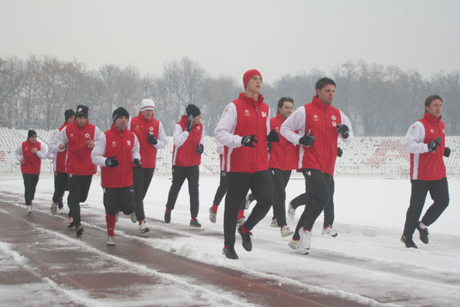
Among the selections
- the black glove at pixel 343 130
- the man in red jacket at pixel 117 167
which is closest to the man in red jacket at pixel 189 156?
the man in red jacket at pixel 117 167

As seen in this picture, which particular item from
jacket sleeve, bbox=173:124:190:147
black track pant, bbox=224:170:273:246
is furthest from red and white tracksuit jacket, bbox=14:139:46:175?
black track pant, bbox=224:170:273:246

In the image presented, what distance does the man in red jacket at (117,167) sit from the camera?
802 cm

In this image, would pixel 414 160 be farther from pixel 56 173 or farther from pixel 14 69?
pixel 14 69

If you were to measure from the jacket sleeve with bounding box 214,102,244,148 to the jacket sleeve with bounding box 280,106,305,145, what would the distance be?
93cm

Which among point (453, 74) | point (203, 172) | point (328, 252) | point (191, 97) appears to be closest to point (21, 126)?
point (191, 97)

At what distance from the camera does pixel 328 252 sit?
23.5 ft

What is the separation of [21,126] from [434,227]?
88.9m

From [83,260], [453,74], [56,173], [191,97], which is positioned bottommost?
[83,260]

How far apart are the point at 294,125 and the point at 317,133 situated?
323mm

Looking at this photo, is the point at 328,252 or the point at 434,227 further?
the point at 434,227

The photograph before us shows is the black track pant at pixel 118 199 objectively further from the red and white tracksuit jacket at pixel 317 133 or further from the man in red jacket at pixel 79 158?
the red and white tracksuit jacket at pixel 317 133

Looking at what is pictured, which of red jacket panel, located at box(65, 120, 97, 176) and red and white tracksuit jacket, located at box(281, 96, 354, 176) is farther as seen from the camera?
red jacket panel, located at box(65, 120, 97, 176)

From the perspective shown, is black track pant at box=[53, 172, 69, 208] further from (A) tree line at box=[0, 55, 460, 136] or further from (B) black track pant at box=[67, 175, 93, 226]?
(A) tree line at box=[0, 55, 460, 136]

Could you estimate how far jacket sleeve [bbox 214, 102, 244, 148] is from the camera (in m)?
6.24
